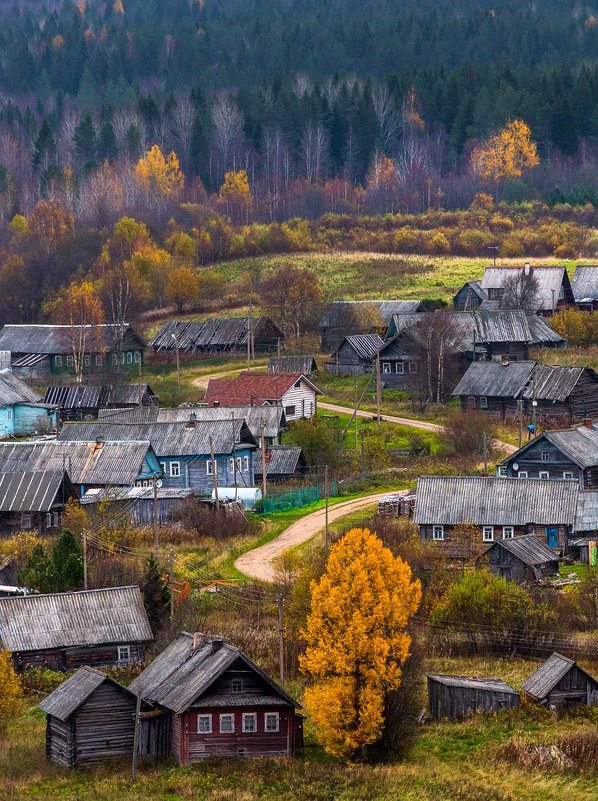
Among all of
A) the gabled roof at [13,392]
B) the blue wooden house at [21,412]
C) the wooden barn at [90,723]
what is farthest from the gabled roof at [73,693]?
the gabled roof at [13,392]

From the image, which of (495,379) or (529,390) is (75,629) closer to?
(529,390)

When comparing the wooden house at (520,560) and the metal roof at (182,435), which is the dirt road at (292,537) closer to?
the metal roof at (182,435)

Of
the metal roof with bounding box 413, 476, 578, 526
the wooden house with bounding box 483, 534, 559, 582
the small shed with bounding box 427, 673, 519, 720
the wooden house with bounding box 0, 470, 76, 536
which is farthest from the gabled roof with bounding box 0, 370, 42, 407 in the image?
the small shed with bounding box 427, 673, 519, 720

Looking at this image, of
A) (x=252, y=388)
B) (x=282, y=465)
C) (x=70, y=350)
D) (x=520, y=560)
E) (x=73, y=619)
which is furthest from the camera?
(x=70, y=350)

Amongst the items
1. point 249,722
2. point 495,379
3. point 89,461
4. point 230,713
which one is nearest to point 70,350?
point 89,461

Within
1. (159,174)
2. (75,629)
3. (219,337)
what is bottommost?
(75,629)

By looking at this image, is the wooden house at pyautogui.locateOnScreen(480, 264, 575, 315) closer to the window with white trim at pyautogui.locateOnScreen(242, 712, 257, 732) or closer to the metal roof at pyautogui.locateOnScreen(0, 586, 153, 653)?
the metal roof at pyautogui.locateOnScreen(0, 586, 153, 653)

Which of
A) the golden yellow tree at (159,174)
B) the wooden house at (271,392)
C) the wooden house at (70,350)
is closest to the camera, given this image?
the wooden house at (271,392)
